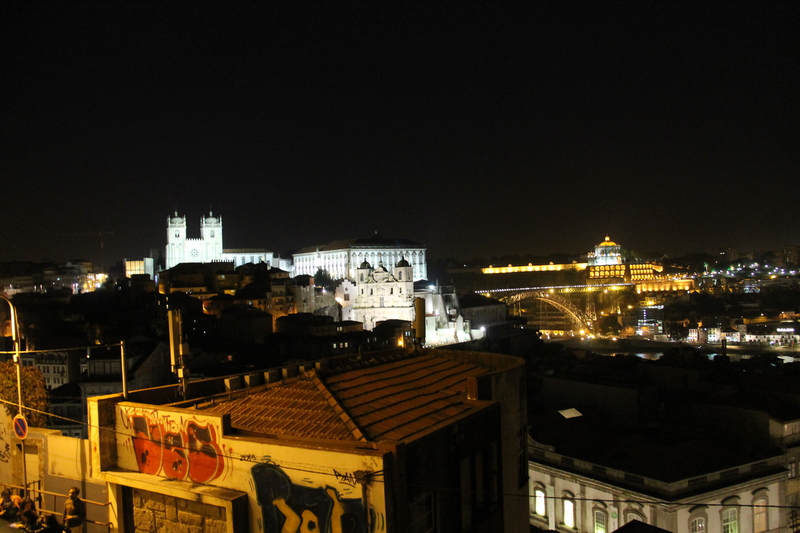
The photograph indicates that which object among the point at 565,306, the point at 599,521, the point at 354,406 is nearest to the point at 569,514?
the point at 599,521

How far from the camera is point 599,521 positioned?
1041 cm

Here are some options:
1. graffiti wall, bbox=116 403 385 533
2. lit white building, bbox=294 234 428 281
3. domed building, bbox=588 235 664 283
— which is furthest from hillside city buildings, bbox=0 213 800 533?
domed building, bbox=588 235 664 283

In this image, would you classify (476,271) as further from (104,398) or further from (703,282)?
(104,398)

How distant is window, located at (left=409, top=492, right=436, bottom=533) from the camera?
381cm

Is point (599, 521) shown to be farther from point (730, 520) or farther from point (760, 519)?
point (760, 519)

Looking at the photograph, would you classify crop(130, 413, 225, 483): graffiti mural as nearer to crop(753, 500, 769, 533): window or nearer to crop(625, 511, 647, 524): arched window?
crop(625, 511, 647, 524): arched window

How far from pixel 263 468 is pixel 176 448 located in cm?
92

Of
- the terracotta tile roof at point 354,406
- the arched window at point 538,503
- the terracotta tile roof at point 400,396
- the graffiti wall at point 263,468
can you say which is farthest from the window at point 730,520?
the graffiti wall at point 263,468

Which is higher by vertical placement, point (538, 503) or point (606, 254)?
point (606, 254)

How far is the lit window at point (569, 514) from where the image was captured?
1085 centimetres

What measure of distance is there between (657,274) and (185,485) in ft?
299

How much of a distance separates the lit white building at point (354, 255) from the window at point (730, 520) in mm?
41416

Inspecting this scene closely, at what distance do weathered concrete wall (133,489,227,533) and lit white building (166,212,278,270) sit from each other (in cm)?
5126

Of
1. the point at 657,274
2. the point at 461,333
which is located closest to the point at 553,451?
the point at 461,333
